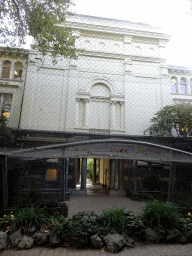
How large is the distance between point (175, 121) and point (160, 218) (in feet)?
20.7

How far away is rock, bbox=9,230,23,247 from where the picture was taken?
10.1 ft

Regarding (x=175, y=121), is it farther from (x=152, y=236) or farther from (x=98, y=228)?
(x=98, y=228)

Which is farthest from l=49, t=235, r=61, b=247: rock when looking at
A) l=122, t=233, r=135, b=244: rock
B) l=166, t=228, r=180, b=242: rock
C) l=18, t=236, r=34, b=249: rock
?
l=166, t=228, r=180, b=242: rock

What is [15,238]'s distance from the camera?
312 centimetres

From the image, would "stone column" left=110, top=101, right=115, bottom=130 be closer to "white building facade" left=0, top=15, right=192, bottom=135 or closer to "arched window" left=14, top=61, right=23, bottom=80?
"white building facade" left=0, top=15, right=192, bottom=135

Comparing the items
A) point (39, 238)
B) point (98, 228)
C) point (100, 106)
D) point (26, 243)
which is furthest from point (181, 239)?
point (100, 106)

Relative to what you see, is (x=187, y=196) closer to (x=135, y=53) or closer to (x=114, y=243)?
(x=114, y=243)

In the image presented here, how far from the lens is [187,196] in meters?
5.16

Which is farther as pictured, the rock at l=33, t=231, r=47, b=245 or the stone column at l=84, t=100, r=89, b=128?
the stone column at l=84, t=100, r=89, b=128

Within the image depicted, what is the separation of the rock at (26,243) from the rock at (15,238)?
10 cm

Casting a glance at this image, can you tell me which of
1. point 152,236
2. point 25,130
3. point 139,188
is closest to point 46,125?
point 25,130

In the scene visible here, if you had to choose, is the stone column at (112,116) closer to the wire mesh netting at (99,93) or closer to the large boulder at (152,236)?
the wire mesh netting at (99,93)

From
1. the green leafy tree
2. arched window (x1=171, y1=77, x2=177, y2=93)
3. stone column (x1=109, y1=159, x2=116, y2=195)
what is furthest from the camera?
arched window (x1=171, y1=77, x2=177, y2=93)

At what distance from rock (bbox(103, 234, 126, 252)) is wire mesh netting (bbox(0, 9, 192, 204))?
6141 mm
